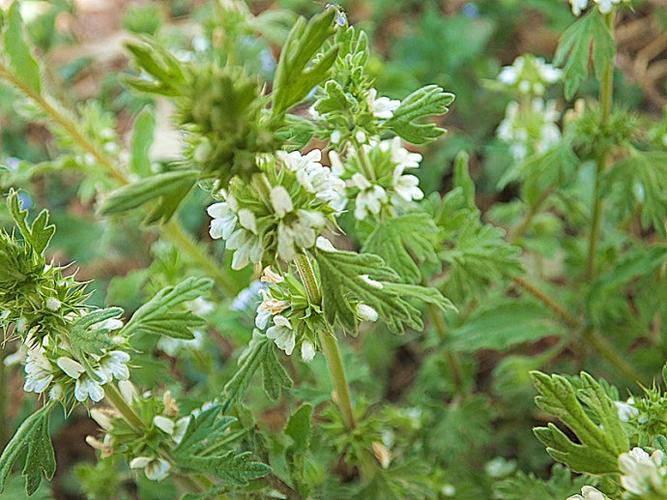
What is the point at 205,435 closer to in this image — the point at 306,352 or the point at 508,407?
the point at 306,352

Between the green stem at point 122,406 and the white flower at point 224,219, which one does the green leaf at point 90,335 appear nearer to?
the green stem at point 122,406

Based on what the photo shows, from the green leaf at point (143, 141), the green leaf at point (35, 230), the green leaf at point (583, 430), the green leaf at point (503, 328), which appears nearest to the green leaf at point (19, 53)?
the green leaf at point (143, 141)

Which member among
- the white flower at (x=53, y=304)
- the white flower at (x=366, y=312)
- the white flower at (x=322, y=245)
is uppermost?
the white flower at (x=322, y=245)

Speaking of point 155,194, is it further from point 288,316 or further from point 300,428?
point 300,428

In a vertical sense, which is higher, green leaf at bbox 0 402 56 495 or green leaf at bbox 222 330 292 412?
green leaf at bbox 222 330 292 412

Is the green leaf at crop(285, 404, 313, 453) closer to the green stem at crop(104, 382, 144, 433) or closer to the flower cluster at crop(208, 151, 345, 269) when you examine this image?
the green stem at crop(104, 382, 144, 433)

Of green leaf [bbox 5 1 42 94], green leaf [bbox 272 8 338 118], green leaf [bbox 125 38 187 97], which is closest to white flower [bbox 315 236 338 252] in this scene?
green leaf [bbox 272 8 338 118]
